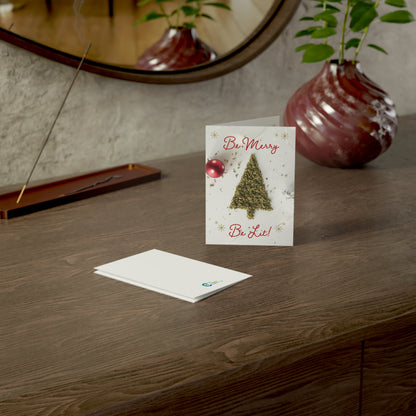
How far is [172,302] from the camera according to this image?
2.79 ft

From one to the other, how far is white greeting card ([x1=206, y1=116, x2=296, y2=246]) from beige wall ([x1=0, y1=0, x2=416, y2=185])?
0.57m

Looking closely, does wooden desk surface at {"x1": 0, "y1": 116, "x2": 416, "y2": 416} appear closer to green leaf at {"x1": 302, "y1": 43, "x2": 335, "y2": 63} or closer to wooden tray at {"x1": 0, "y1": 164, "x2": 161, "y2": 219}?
wooden tray at {"x1": 0, "y1": 164, "x2": 161, "y2": 219}

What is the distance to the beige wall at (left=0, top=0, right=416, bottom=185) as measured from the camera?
4.58 ft

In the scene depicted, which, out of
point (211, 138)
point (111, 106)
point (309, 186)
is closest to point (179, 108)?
Answer: point (111, 106)

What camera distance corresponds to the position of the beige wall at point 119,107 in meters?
1.40

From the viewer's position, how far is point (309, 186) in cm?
137

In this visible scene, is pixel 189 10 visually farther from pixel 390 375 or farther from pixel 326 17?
pixel 390 375

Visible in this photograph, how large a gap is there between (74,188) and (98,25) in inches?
15.2

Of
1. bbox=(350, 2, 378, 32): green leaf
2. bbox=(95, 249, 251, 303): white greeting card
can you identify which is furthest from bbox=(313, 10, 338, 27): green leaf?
bbox=(95, 249, 251, 303): white greeting card

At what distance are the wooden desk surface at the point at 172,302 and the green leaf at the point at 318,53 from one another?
32 centimetres

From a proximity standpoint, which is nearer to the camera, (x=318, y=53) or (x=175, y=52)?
(x=318, y=53)

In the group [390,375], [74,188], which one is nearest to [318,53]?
[74,188]

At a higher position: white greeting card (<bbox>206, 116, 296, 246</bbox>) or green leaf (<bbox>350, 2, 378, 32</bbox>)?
green leaf (<bbox>350, 2, 378, 32</bbox>)

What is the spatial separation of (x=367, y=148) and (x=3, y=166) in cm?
84
